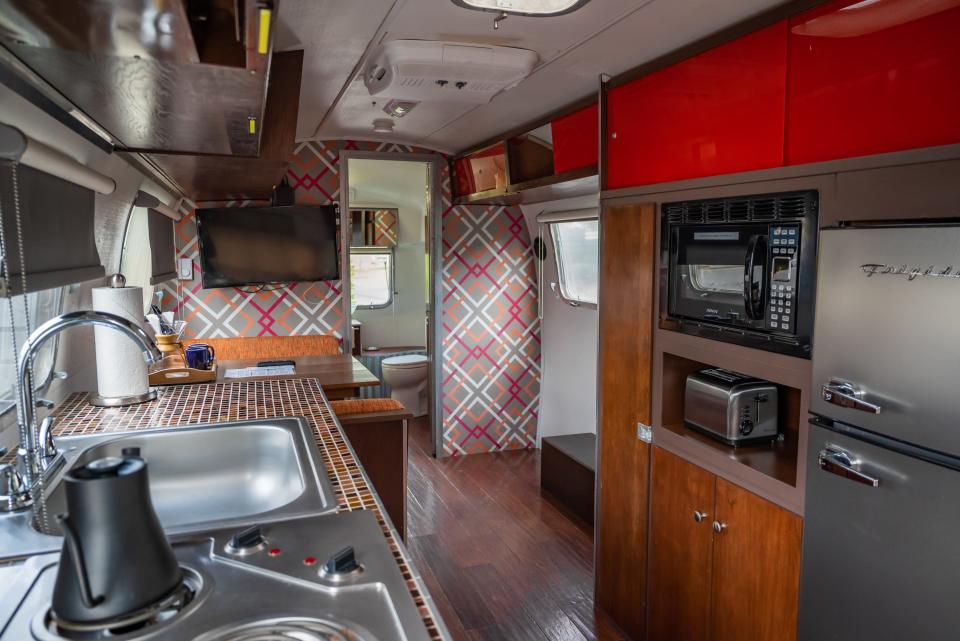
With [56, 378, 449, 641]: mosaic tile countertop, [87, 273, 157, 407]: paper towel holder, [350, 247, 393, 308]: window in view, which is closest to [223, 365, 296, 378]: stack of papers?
[56, 378, 449, 641]: mosaic tile countertop

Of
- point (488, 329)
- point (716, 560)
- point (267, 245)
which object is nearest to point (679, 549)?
point (716, 560)

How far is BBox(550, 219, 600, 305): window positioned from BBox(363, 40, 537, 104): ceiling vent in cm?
168

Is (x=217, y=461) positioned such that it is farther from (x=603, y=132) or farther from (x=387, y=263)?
(x=387, y=263)

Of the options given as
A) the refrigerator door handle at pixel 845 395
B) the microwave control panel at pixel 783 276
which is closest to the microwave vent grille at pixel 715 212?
the microwave control panel at pixel 783 276

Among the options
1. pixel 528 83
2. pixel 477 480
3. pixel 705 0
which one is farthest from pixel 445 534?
pixel 705 0

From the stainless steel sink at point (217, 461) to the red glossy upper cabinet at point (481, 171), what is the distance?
2.54 meters

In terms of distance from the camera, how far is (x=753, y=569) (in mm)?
2004

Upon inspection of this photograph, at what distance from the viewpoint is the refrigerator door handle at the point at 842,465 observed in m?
1.62

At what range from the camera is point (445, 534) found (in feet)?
12.0

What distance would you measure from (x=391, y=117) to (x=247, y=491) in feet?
8.49

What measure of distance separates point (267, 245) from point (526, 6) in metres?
3.03

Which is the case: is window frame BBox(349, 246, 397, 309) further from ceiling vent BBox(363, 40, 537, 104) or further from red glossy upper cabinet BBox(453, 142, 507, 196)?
ceiling vent BBox(363, 40, 537, 104)

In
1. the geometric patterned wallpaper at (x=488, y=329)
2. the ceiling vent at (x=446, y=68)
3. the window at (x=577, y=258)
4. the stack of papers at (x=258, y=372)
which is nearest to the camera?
the ceiling vent at (x=446, y=68)

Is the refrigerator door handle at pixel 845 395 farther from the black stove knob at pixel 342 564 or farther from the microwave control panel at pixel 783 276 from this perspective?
the black stove knob at pixel 342 564
